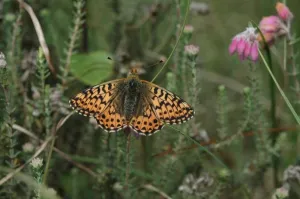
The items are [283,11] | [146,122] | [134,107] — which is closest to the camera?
Result: [146,122]

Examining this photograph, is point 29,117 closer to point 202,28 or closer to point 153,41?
point 153,41

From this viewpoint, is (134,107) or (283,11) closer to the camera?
(134,107)

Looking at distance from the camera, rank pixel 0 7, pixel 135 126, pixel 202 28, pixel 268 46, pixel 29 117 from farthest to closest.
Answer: pixel 202 28 < pixel 0 7 < pixel 29 117 < pixel 268 46 < pixel 135 126

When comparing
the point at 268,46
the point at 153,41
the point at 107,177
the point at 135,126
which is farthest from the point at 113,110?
the point at 153,41

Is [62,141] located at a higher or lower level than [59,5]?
lower

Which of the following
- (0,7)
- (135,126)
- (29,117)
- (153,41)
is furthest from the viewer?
(153,41)

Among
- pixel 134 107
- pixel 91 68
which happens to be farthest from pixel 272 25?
pixel 91 68

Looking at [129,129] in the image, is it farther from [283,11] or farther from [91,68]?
[283,11]
